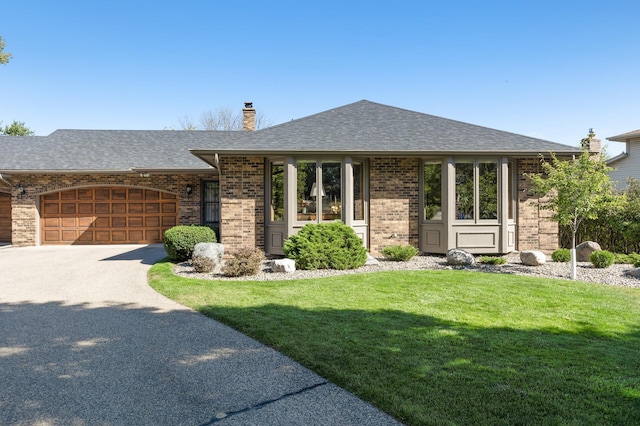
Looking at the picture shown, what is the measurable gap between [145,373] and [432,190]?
9687mm

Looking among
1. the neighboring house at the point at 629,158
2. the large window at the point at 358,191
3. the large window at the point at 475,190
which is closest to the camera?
the large window at the point at 475,190

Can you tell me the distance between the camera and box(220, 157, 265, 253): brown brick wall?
11336 mm

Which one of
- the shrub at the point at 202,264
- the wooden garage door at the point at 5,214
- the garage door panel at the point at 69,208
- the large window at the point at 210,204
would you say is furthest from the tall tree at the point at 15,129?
the shrub at the point at 202,264

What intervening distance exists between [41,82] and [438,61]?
Result: 1848cm

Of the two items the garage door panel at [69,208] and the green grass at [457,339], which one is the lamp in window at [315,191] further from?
the garage door panel at [69,208]

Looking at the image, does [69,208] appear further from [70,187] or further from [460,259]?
[460,259]

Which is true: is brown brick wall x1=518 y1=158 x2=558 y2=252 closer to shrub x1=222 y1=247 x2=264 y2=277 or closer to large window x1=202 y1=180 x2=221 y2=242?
shrub x1=222 y1=247 x2=264 y2=277

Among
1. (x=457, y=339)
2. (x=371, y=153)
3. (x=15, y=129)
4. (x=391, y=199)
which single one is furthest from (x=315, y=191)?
(x=15, y=129)

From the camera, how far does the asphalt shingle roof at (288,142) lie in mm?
11102

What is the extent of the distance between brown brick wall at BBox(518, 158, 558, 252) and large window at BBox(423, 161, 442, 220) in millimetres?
2520

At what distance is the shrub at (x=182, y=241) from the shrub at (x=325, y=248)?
2784mm

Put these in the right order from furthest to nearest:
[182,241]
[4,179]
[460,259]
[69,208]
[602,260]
→ [69,208] → [4,179] → [182,241] → [460,259] → [602,260]

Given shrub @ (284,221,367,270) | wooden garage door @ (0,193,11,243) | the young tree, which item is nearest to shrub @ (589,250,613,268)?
the young tree

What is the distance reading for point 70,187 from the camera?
15.8 meters
